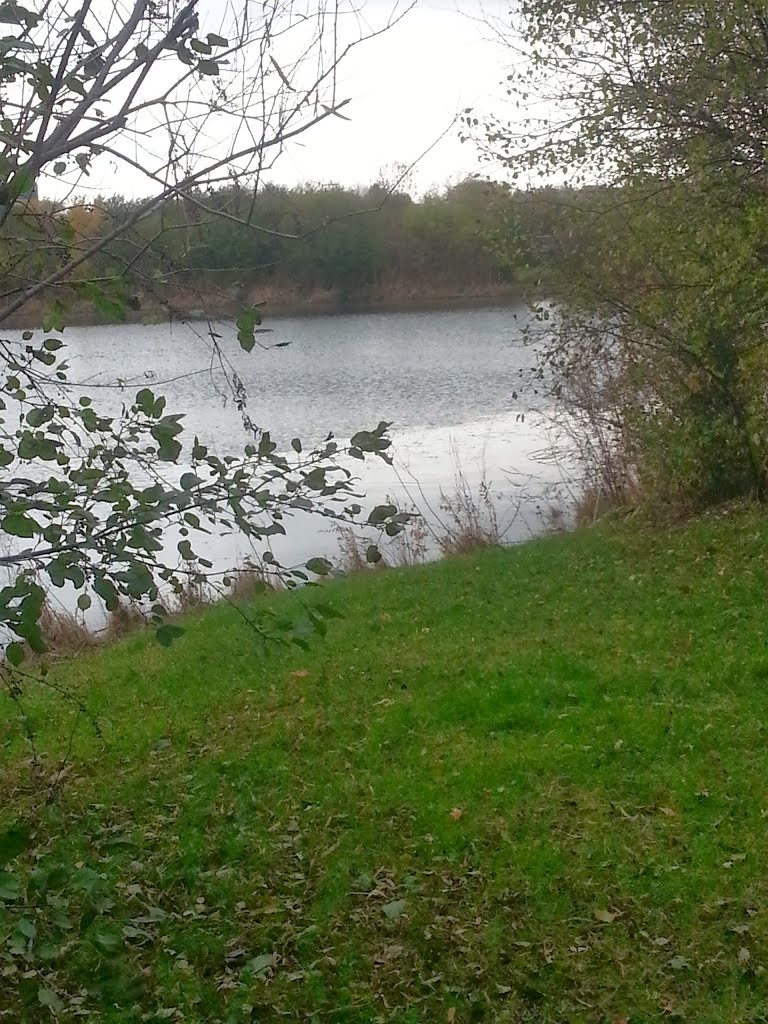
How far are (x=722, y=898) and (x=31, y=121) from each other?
3.50m

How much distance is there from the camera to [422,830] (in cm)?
458

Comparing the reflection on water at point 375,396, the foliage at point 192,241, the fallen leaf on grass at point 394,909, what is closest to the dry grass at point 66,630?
the reflection on water at point 375,396

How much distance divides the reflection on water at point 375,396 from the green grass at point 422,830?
4836mm

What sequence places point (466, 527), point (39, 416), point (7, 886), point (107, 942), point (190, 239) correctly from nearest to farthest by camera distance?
point (7, 886) < point (107, 942) < point (39, 416) < point (190, 239) < point (466, 527)

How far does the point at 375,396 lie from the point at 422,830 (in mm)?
17119

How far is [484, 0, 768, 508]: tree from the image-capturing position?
26.3ft

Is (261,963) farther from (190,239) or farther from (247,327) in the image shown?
(190,239)

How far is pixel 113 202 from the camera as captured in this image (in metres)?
3.46

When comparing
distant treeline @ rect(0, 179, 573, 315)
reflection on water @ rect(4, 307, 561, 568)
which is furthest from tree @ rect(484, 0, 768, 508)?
distant treeline @ rect(0, 179, 573, 315)

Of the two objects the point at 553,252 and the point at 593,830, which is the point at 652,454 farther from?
the point at 593,830

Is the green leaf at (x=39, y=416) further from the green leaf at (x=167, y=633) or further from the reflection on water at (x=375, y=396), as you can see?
the reflection on water at (x=375, y=396)

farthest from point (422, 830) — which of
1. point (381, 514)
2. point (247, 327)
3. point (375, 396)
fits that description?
point (375, 396)

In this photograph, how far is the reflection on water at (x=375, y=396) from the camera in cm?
1401

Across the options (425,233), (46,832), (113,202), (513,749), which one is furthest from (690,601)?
(425,233)
